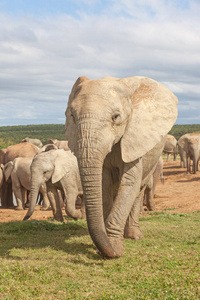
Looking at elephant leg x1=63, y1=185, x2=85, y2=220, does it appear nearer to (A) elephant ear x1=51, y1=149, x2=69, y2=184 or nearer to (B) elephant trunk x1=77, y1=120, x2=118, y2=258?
(A) elephant ear x1=51, y1=149, x2=69, y2=184

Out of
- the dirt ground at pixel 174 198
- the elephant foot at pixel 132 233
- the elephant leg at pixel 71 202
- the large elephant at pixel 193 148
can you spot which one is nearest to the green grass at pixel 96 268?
the elephant foot at pixel 132 233

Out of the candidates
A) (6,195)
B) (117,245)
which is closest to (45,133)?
(6,195)

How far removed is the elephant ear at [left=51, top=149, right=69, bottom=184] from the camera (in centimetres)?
1043

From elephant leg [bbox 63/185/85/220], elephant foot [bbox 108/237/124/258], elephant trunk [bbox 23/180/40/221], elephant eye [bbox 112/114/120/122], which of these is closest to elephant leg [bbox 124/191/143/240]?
elephant foot [bbox 108/237/124/258]

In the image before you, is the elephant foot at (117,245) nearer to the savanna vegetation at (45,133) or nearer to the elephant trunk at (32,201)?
the elephant trunk at (32,201)

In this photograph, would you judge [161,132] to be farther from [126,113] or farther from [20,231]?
[20,231]

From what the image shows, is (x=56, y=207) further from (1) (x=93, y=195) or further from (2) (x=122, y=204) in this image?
(1) (x=93, y=195)

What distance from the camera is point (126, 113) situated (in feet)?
19.2

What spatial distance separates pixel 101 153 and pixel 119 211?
1.11 metres

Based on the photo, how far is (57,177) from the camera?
10.4 meters

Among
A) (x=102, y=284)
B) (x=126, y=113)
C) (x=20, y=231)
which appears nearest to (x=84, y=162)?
(x=126, y=113)

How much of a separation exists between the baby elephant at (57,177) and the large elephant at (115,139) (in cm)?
352

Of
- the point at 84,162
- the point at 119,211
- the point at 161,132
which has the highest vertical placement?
the point at 161,132

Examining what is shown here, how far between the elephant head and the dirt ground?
56.6 inches
